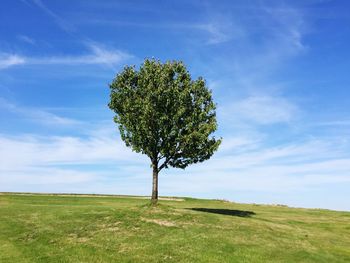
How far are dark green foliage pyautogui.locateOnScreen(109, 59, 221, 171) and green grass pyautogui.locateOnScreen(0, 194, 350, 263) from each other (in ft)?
37.1

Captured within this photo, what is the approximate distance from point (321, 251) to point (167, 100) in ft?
97.1

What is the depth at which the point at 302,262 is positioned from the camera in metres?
37.7

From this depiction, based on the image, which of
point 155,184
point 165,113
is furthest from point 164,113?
point 155,184

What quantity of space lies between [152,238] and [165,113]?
24231mm

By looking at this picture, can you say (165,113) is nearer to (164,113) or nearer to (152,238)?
(164,113)

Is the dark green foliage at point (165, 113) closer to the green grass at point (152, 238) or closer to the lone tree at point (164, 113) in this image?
the lone tree at point (164, 113)

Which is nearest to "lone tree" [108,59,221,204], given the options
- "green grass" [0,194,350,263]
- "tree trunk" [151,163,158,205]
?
"tree trunk" [151,163,158,205]

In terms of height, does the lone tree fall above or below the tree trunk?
above

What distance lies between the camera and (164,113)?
202 feet

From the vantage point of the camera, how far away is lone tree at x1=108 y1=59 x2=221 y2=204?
61844mm

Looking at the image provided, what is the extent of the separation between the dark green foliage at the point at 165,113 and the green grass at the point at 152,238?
37.1 feet

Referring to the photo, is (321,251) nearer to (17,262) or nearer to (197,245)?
(197,245)

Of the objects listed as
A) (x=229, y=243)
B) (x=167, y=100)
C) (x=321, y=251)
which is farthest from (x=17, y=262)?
(x=167, y=100)

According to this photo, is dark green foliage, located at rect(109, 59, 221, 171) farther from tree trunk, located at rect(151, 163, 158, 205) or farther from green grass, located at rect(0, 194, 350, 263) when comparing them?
green grass, located at rect(0, 194, 350, 263)
